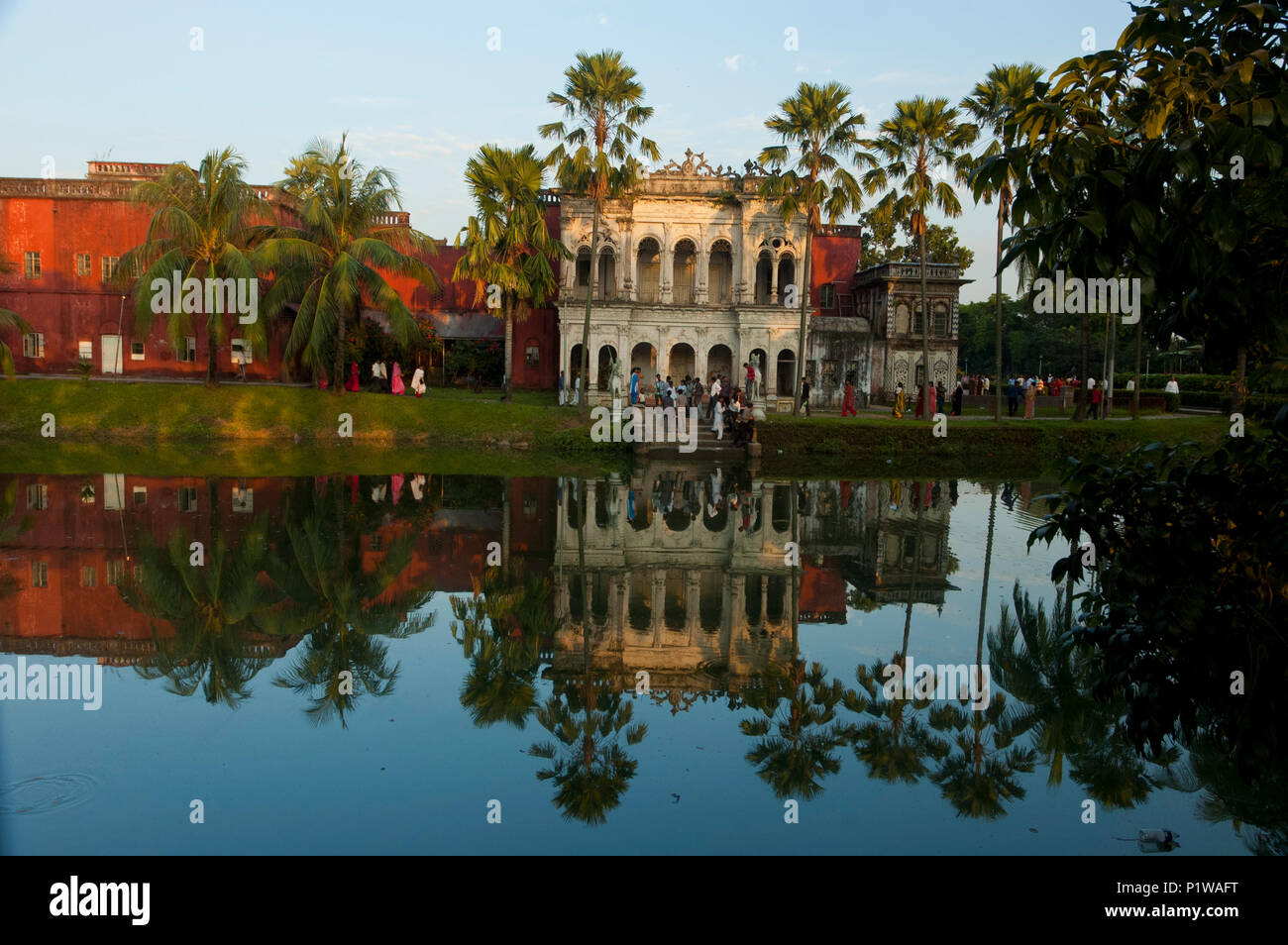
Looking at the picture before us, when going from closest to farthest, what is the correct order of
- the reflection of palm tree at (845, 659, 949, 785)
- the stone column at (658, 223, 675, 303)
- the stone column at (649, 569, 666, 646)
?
the reflection of palm tree at (845, 659, 949, 785) → the stone column at (649, 569, 666, 646) → the stone column at (658, 223, 675, 303)

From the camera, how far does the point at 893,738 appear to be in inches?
270

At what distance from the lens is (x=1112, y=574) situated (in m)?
4.97

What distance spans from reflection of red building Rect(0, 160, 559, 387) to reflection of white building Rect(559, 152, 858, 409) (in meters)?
11.5

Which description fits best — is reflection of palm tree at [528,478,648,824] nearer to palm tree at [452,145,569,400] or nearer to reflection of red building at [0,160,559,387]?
palm tree at [452,145,569,400]

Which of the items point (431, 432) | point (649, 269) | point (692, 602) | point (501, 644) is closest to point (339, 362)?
point (431, 432)

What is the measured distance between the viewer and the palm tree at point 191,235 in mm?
27531

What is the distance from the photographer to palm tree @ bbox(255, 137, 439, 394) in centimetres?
2850

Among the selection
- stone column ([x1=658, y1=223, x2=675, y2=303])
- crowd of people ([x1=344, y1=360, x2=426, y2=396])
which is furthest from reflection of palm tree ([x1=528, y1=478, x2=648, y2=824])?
stone column ([x1=658, y1=223, x2=675, y2=303])

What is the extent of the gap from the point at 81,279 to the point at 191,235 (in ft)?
36.2

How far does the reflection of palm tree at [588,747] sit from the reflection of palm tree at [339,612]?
57.9 inches

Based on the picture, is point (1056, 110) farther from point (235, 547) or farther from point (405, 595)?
point (235, 547)

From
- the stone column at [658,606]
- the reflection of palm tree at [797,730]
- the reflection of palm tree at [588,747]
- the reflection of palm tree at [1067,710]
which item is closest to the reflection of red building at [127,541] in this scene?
the stone column at [658,606]
